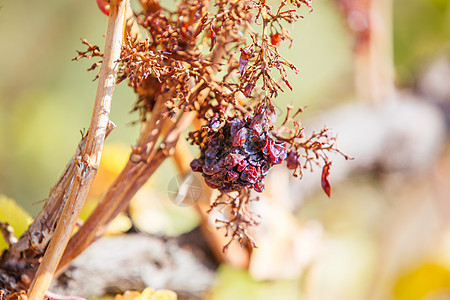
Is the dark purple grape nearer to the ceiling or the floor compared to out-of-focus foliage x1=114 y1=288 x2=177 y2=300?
nearer to the ceiling

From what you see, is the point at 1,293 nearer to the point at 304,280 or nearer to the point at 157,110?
the point at 157,110

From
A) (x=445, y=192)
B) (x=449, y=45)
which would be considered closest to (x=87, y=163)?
(x=445, y=192)

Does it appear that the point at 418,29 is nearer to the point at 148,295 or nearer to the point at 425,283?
the point at 425,283

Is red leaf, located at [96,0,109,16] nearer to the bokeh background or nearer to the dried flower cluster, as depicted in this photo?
the dried flower cluster

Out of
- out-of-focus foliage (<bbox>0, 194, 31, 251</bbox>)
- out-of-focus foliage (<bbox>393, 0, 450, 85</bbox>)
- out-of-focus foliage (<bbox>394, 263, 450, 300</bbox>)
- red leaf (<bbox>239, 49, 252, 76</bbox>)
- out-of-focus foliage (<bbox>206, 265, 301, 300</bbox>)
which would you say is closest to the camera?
red leaf (<bbox>239, 49, 252, 76</bbox>)

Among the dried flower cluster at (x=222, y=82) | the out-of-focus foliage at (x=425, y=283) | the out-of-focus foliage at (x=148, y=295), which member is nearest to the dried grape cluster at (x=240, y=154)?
the dried flower cluster at (x=222, y=82)

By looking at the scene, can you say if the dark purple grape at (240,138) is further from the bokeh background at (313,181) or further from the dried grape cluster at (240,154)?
the bokeh background at (313,181)

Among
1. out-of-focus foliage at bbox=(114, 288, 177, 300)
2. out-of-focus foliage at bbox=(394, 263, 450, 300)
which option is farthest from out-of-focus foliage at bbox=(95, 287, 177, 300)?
out-of-focus foliage at bbox=(394, 263, 450, 300)

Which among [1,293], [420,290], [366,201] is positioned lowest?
[1,293]

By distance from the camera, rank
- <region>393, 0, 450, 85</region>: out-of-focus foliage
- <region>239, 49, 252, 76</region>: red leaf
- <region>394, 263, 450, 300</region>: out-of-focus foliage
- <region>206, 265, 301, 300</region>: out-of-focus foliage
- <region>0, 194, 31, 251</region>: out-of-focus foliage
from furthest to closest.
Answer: <region>393, 0, 450, 85</region>: out-of-focus foliage → <region>394, 263, 450, 300</region>: out-of-focus foliage → <region>206, 265, 301, 300</region>: out-of-focus foliage → <region>0, 194, 31, 251</region>: out-of-focus foliage → <region>239, 49, 252, 76</region>: red leaf
